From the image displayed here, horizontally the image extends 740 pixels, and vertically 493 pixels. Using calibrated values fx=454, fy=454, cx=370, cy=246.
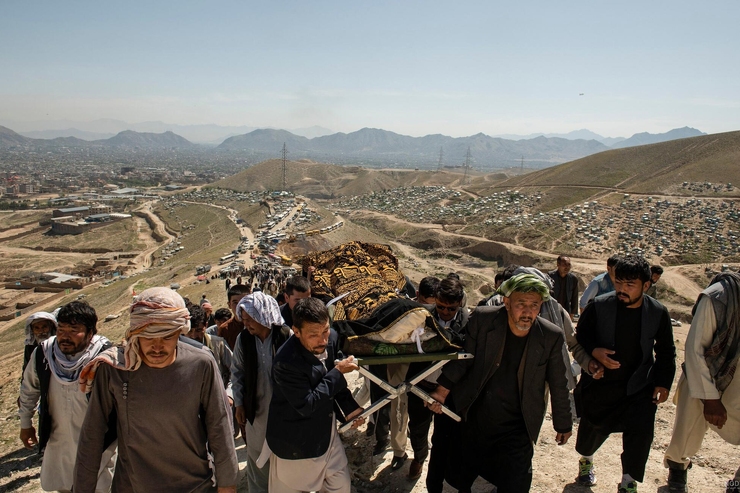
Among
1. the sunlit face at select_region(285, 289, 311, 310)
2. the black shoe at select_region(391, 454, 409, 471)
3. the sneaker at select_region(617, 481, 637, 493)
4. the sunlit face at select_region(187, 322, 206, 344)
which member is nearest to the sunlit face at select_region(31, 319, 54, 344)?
the sunlit face at select_region(187, 322, 206, 344)

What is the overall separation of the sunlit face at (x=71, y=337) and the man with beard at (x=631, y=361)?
390cm

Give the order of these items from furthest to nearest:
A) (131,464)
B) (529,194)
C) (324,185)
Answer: (324,185) → (529,194) → (131,464)

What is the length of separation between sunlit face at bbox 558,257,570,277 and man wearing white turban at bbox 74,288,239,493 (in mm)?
5278

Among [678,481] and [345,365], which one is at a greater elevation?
[345,365]

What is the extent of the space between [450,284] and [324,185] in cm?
11014

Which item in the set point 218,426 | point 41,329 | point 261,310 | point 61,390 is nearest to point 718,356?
point 261,310

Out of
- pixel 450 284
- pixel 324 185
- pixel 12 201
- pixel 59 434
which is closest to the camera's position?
pixel 59 434

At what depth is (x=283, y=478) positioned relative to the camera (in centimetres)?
298

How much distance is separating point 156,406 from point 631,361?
3.37 meters

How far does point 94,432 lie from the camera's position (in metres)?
2.37

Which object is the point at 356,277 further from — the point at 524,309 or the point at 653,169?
the point at 653,169

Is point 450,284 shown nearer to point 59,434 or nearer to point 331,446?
point 331,446

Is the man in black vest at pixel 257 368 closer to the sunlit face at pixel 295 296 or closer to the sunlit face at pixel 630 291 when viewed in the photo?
the sunlit face at pixel 295 296

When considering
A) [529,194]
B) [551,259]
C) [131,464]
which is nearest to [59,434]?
[131,464]
